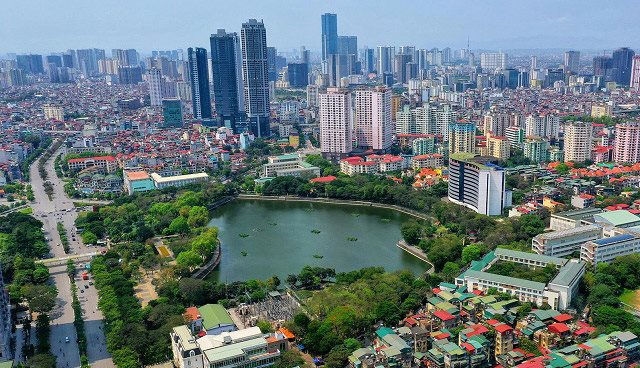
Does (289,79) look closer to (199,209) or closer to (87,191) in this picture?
(87,191)

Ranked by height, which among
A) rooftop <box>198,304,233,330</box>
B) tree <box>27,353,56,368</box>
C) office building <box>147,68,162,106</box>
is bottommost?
tree <box>27,353,56,368</box>

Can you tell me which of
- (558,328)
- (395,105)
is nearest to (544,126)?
(395,105)

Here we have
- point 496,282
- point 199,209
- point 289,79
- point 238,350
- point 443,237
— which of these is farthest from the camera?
point 289,79

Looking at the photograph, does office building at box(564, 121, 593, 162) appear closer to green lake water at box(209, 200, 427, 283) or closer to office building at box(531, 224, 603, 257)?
green lake water at box(209, 200, 427, 283)

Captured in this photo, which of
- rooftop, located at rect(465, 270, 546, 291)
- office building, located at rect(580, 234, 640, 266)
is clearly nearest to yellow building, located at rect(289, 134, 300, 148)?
office building, located at rect(580, 234, 640, 266)

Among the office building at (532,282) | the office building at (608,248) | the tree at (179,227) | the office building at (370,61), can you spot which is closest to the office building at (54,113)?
the tree at (179,227)

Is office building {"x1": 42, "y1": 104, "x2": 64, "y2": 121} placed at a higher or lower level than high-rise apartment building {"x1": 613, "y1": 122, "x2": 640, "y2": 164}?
higher

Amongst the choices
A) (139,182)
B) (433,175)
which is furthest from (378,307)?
(139,182)
